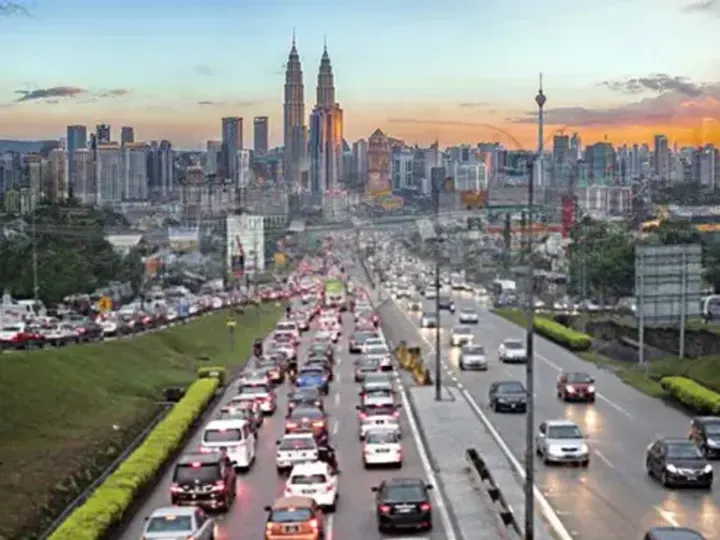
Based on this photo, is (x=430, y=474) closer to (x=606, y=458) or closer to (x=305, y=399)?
(x=606, y=458)

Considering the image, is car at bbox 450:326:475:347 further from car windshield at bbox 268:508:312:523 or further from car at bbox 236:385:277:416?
car windshield at bbox 268:508:312:523

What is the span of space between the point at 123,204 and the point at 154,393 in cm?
14828

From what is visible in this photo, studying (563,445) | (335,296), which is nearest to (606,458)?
(563,445)

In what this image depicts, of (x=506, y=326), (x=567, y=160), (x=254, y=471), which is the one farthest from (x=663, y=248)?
(x=567, y=160)

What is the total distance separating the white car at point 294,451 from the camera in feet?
109

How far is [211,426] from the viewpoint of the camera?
3472cm

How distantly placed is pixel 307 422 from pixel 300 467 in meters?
9.66

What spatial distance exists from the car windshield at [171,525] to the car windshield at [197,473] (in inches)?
217

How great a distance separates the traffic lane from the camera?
2622cm

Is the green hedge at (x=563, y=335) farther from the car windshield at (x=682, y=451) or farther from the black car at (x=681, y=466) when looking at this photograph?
the car windshield at (x=682, y=451)

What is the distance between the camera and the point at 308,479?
2805 cm

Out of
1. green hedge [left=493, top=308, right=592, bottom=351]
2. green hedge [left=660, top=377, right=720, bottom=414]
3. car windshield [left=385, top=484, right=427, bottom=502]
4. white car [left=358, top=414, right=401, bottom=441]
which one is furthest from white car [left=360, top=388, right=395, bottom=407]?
green hedge [left=493, top=308, right=592, bottom=351]

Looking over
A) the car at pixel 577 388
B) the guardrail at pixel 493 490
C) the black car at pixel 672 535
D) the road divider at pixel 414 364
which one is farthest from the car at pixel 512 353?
the black car at pixel 672 535

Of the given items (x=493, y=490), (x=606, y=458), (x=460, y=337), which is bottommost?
(x=460, y=337)
